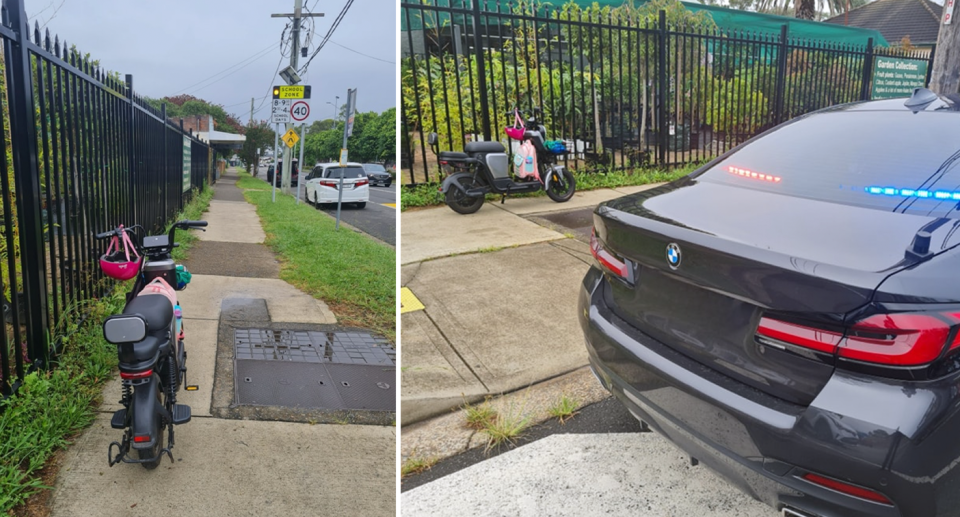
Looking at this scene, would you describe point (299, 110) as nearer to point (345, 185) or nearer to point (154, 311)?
point (345, 185)

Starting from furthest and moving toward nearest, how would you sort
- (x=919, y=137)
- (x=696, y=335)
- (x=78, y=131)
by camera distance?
(x=78, y=131) → (x=919, y=137) → (x=696, y=335)

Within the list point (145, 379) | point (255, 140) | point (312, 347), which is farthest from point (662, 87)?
point (255, 140)

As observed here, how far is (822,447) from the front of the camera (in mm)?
1874

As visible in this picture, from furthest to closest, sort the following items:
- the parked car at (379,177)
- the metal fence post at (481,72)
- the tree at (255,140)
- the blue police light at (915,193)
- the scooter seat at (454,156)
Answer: the tree at (255,140) → the parked car at (379,177) → the metal fence post at (481,72) → the scooter seat at (454,156) → the blue police light at (915,193)

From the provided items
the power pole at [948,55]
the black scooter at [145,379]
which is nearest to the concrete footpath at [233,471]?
the black scooter at [145,379]

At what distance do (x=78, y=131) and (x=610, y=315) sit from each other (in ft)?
13.4

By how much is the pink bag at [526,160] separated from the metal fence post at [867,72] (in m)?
8.23

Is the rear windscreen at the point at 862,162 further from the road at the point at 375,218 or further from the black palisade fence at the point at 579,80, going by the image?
the road at the point at 375,218

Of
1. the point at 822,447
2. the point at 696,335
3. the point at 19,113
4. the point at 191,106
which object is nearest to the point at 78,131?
the point at 19,113

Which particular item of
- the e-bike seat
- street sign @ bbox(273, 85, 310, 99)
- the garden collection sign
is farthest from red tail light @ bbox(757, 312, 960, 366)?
street sign @ bbox(273, 85, 310, 99)

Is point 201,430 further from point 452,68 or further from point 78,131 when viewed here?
point 452,68

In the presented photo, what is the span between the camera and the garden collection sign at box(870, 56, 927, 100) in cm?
1376

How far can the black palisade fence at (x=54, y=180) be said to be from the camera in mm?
3605

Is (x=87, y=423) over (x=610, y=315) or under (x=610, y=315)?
under
